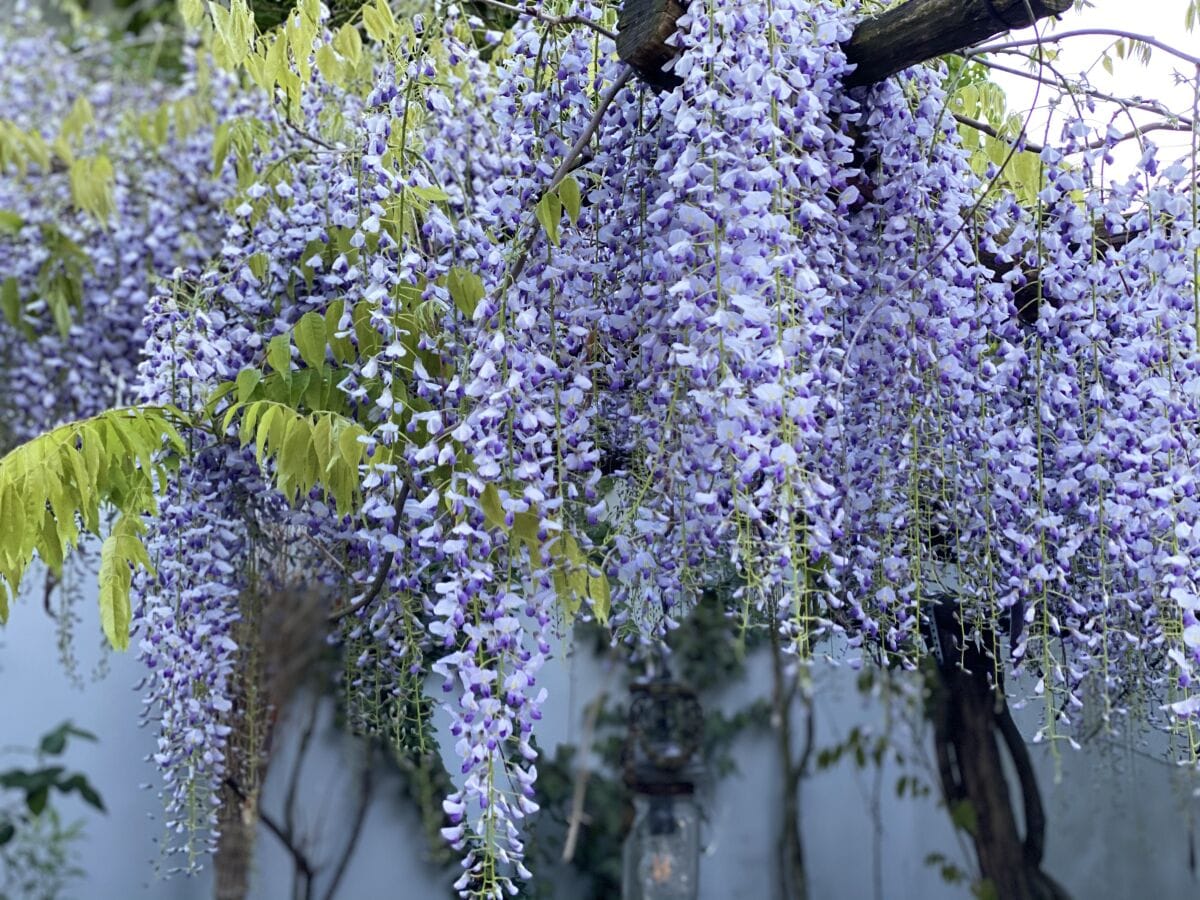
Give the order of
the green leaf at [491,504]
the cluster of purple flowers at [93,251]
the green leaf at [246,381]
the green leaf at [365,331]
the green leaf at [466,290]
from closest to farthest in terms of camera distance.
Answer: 1. the green leaf at [491,504]
2. the green leaf at [466,290]
3. the green leaf at [365,331]
4. the green leaf at [246,381]
5. the cluster of purple flowers at [93,251]

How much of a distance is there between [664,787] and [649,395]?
61 centimetres

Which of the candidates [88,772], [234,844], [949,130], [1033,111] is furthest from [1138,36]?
[88,772]

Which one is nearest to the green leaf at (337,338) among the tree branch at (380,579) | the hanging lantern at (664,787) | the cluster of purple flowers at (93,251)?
the tree branch at (380,579)

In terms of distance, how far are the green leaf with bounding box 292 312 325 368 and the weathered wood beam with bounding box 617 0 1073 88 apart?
29.1 inches

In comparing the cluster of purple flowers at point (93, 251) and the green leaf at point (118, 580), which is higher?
the cluster of purple flowers at point (93, 251)

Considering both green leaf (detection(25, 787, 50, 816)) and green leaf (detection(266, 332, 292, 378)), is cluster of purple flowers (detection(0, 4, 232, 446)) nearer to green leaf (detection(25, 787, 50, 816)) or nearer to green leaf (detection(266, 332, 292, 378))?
green leaf (detection(25, 787, 50, 816))

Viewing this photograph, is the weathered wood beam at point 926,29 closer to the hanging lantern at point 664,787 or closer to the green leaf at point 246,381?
the hanging lantern at point 664,787

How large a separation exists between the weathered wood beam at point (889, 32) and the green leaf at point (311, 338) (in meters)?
0.74

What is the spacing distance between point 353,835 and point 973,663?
1.20 m

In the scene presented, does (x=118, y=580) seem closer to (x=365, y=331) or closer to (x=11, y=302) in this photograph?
(x=365, y=331)

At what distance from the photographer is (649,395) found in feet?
7.02

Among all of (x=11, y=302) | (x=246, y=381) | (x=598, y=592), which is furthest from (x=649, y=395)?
(x=11, y=302)

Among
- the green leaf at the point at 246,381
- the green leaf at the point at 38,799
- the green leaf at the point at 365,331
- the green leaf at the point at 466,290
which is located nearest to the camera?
the green leaf at the point at 466,290

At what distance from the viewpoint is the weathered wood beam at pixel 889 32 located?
6.08 feet
